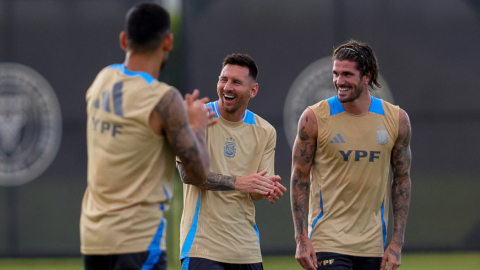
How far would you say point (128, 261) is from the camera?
2838 mm

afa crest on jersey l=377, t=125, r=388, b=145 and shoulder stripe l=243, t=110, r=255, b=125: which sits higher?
shoulder stripe l=243, t=110, r=255, b=125

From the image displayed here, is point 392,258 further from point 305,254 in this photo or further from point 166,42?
point 166,42

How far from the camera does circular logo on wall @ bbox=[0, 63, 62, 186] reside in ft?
23.8

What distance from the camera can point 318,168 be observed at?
14.0 feet

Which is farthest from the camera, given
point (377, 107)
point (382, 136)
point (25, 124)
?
point (25, 124)

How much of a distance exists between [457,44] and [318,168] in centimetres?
402

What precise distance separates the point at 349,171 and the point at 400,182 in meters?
0.45

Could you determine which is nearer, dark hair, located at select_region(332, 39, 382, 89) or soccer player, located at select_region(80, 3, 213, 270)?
soccer player, located at select_region(80, 3, 213, 270)

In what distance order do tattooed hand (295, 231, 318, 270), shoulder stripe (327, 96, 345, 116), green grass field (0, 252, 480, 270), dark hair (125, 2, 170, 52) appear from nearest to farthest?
dark hair (125, 2, 170, 52) → tattooed hand (295, 231, 318, 270) → shoulder stripe (327, 96, 345, 116) → green grass field (0, 252, 480, 270)

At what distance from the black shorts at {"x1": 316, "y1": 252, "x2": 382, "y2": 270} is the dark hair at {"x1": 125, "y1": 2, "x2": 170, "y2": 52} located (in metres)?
1.97

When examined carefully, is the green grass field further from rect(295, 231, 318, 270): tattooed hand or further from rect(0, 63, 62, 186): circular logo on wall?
rect(295, 231, 318, 270): tattooed hand

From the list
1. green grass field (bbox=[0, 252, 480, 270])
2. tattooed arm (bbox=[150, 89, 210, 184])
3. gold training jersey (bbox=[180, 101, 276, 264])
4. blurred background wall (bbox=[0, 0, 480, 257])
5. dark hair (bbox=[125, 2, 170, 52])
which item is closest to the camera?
tattooed arm (bbox=[150, 89, 210, 184])

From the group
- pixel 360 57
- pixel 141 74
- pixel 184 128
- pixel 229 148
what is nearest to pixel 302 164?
pixel 229 148

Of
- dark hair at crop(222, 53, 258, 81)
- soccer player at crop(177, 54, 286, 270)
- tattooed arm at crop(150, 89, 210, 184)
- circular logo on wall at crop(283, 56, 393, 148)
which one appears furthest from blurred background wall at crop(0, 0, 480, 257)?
tattooed arm at crop(150, 89, 210, 184)
